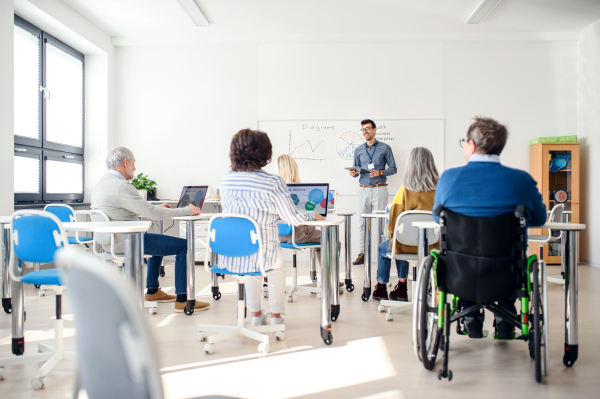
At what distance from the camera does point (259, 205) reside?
2393 millimetres

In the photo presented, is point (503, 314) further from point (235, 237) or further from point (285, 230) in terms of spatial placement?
point (285, 230)

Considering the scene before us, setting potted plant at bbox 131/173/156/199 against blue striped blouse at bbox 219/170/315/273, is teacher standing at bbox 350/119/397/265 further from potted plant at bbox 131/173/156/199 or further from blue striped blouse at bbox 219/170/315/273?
blue striped blouse at bbox 219/170/315/273

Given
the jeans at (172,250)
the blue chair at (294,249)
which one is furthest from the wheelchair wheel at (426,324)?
the jeans at (172,250)

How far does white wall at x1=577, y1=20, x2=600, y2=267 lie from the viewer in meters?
5.43

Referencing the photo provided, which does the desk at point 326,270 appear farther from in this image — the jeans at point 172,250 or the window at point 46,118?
the window at point 46,118

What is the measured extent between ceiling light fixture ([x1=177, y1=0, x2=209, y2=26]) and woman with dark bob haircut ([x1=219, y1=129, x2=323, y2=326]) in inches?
123

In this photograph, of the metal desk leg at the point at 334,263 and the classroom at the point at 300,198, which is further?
the metal desk leg at the point at 334,263

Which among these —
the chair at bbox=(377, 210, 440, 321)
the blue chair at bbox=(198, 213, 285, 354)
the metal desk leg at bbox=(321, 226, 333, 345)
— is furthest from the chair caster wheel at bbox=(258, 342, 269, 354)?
the chair at bbox=(377, 210, 440, 321)

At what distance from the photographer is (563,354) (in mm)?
2344

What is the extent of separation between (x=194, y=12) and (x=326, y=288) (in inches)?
159

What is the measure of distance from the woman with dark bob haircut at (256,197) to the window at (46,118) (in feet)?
11.1

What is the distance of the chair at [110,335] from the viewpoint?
584 mm

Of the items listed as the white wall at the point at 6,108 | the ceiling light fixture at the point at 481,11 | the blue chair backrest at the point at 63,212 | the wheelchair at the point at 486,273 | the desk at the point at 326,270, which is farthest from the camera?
the ceiling light fixture at the point at 481,11

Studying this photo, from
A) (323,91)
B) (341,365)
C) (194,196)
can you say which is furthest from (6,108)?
(341,365)
